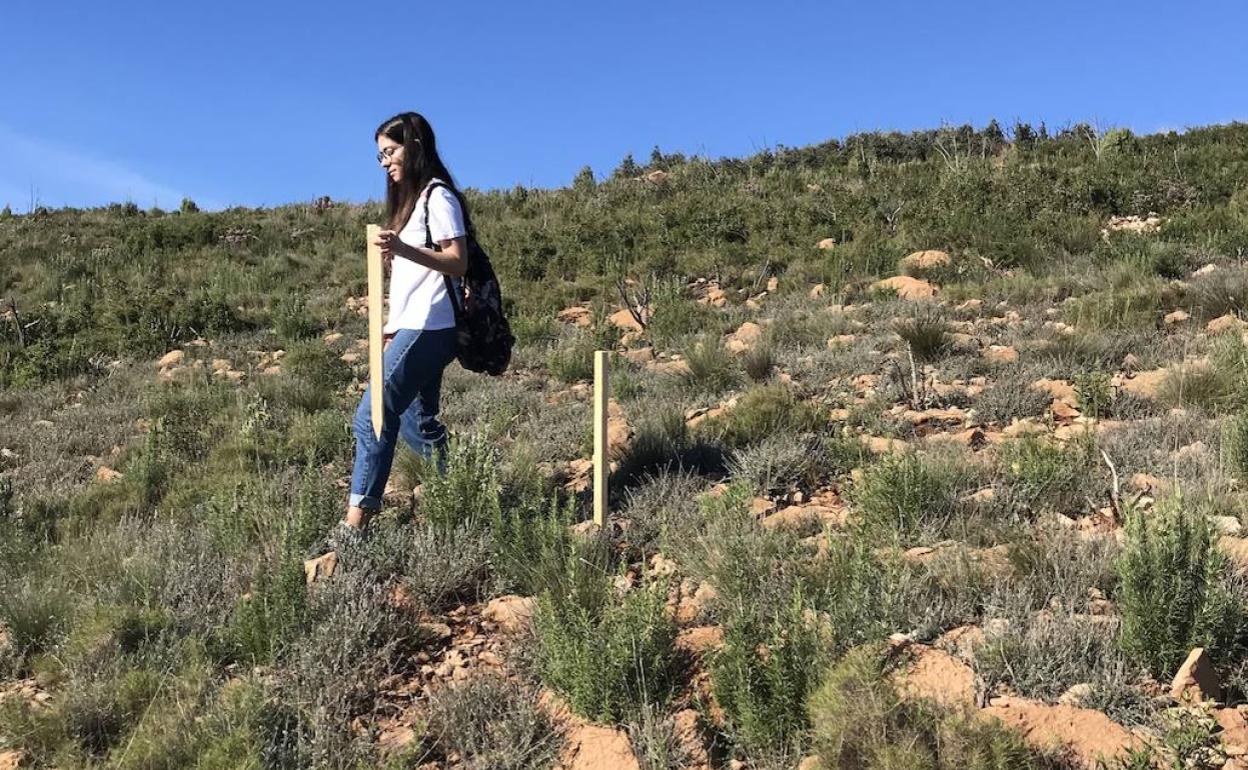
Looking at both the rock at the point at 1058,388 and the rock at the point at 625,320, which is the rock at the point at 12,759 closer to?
the rock at the point at 1058,388

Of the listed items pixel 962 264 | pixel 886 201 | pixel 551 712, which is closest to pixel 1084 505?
pixel 551 712

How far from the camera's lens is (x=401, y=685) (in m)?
2.76

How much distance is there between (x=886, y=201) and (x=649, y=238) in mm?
3420

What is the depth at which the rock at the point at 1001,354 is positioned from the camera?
5.73 m

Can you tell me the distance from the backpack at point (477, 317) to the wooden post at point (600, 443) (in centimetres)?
40

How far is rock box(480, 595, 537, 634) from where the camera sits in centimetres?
291

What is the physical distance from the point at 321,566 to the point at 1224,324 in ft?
19.7

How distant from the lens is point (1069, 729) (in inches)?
82.0

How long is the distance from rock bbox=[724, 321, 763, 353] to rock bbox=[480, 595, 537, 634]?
4.16 metres

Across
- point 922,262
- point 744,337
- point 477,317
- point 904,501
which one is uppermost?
point 922,262

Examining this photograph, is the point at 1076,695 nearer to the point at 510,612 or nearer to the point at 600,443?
the point at 510,612

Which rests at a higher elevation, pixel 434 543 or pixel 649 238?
pixel 649 238

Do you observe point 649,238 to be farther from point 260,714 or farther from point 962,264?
point 260,714

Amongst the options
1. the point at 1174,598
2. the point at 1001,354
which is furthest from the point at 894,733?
the point at 1001,354
